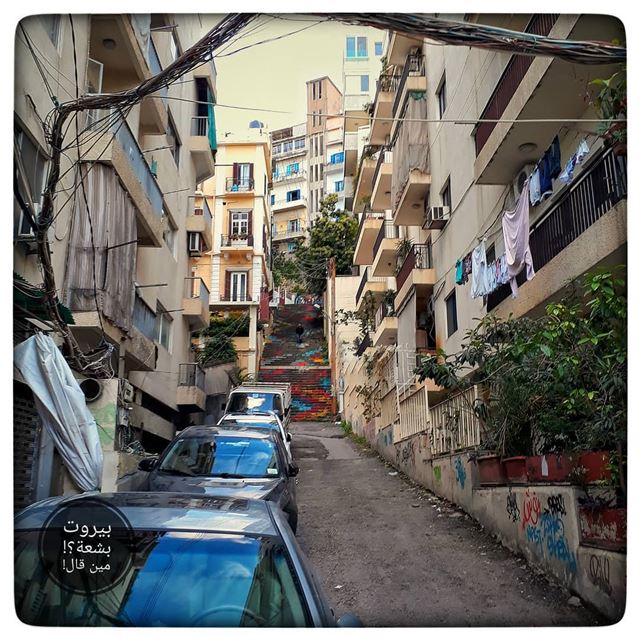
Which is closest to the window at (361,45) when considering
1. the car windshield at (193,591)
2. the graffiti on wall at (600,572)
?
the graffiti on wall at (600,572)

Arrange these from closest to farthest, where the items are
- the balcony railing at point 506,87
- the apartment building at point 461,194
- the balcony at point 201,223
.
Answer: the apartment building at point 461,194
the balcony railing at point 506,87
the balcony at point 201,223

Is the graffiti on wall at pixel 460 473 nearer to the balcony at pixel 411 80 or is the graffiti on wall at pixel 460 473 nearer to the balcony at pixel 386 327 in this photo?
the balcony at pixel 386 327

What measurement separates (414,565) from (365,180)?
21.4m

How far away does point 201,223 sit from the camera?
72.4ft

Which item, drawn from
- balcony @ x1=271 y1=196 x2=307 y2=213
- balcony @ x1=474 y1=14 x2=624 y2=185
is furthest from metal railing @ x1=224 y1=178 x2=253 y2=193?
balcony @ x1=271 y1=196 x2=307 y2=213

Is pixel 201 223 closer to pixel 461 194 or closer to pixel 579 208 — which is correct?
pixel 461 194

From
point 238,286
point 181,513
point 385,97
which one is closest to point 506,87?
point 181,513

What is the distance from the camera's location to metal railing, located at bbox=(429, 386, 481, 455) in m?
9.83

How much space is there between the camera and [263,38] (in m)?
5.73

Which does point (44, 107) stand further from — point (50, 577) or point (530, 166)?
point (530, 166)

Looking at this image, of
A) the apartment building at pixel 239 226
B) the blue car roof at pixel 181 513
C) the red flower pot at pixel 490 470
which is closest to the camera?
the blue car roof at pixel 181 513

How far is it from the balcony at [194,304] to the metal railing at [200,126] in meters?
5.10

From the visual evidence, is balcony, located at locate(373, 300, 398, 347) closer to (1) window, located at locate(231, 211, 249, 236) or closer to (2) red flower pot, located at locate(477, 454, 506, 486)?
(2) red flower pot, located at locate(477, 454, 506, 486)

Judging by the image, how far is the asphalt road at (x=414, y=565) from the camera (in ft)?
17.7
